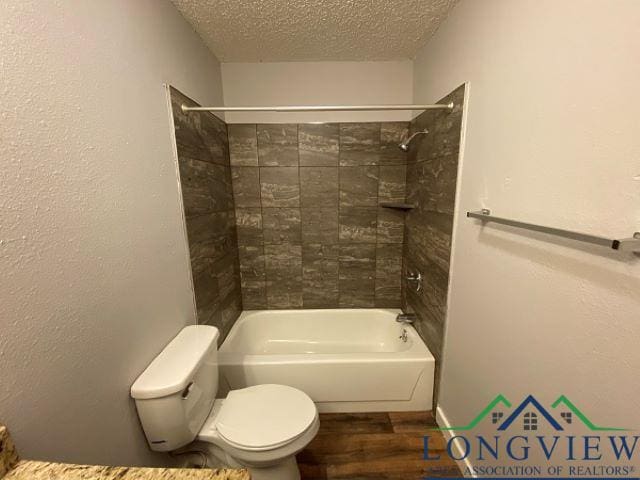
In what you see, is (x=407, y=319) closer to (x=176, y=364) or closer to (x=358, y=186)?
(x=358, y=186)

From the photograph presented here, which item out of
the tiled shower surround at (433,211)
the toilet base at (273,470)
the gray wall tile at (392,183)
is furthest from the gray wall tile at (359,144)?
the toilet base at (273,470)

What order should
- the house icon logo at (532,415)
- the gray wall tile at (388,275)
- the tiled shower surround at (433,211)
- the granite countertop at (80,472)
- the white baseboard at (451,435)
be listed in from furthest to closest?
the gray wall tile at (388,275) < the tiled shower surround at (433,211) < the white baseboard at (451,435) < the house icon logo at (532,415) < the granite countertop at (80,472)

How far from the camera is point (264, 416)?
3.90 feet

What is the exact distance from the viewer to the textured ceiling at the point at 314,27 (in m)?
1.32

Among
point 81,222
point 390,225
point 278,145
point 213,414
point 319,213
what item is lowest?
point 213,414

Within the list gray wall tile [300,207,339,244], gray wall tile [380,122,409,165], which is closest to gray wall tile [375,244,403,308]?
gray wall tile [300,207,339,244]

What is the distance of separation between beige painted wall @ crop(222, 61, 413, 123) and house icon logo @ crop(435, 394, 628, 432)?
6.19ft

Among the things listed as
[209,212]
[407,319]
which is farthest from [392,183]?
[209,212]

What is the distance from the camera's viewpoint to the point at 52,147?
0.68 meters

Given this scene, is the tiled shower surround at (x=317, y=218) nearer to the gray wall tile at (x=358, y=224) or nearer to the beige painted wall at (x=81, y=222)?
the gray wall tile at (x=358, y=224)

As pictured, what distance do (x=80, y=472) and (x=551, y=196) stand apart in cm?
133

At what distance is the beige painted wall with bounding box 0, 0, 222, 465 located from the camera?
1.98ft

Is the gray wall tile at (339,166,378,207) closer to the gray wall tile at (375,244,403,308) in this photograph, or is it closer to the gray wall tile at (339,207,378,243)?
the gray wall tile at (339,207,378,243)

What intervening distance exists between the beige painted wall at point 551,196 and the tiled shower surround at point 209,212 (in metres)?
1.39
